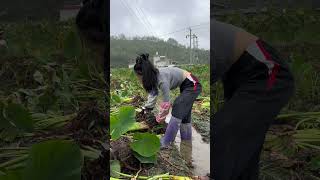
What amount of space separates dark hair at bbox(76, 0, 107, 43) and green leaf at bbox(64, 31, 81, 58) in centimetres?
3

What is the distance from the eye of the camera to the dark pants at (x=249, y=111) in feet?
3.37

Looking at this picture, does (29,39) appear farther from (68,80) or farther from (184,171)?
(184,171)

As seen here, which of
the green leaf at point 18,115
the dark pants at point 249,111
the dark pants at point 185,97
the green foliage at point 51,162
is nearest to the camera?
the green foliage at point 51,162

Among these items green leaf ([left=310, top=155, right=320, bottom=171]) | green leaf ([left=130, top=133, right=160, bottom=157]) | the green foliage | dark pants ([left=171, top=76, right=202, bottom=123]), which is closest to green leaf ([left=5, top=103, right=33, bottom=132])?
the green foliage

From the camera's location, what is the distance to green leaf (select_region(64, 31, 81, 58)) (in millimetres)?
883

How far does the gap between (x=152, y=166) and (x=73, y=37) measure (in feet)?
2.62

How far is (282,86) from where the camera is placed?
1089mm

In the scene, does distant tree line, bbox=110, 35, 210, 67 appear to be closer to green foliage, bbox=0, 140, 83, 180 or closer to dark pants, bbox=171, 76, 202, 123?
dark pants, bbox=171, 76, 202, 123

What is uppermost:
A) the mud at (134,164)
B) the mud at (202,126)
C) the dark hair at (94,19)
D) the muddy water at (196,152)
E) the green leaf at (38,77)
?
the dark hair at (94,19)

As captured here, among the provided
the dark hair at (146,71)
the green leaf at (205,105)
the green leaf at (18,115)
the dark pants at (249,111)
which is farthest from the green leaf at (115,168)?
the green leaf at (205,105)

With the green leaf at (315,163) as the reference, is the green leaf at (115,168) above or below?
below

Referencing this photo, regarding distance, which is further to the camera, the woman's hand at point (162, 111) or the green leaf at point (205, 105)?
the green leaf at point (205, 105)

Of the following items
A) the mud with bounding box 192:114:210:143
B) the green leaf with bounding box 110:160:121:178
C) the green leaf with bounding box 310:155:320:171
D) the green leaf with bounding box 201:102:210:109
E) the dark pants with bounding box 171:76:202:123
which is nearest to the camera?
the green leaf with bounding box 310:155:320:171

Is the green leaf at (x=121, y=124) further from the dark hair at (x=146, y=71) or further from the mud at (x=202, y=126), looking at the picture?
the mud at (x=202, y=126)
